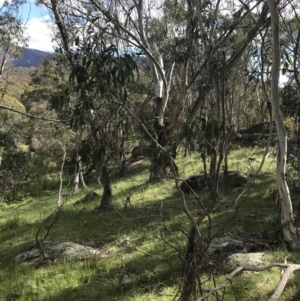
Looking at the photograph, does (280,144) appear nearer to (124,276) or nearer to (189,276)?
(189,276)

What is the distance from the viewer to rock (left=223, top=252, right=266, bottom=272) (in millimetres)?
4746

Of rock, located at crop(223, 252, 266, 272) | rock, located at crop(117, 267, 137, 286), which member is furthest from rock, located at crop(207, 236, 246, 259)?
rock, located at crop(117, 267, 137, 286)

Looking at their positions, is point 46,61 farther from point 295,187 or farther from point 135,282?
point 135,282

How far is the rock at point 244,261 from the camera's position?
475 centimetres

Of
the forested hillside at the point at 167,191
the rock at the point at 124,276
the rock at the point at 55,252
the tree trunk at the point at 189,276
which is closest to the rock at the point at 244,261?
the forested hillside at the point at 167,191

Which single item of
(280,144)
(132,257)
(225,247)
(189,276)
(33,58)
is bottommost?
(132,257)

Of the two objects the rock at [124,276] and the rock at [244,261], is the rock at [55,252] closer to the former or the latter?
the rock at [124,276]

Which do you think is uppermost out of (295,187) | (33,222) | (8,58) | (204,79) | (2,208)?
(8,58)

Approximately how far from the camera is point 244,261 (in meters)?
4.80

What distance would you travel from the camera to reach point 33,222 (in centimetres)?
988

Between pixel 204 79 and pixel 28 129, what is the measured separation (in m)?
21.8

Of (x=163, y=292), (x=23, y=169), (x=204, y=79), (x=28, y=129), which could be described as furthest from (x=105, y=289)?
(x=28, y=129)

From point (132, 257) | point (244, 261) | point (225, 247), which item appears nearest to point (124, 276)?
point (132, 257)

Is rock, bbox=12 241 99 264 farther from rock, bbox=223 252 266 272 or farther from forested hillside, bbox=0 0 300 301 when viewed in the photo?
rock, bbox=223 252 266 272
